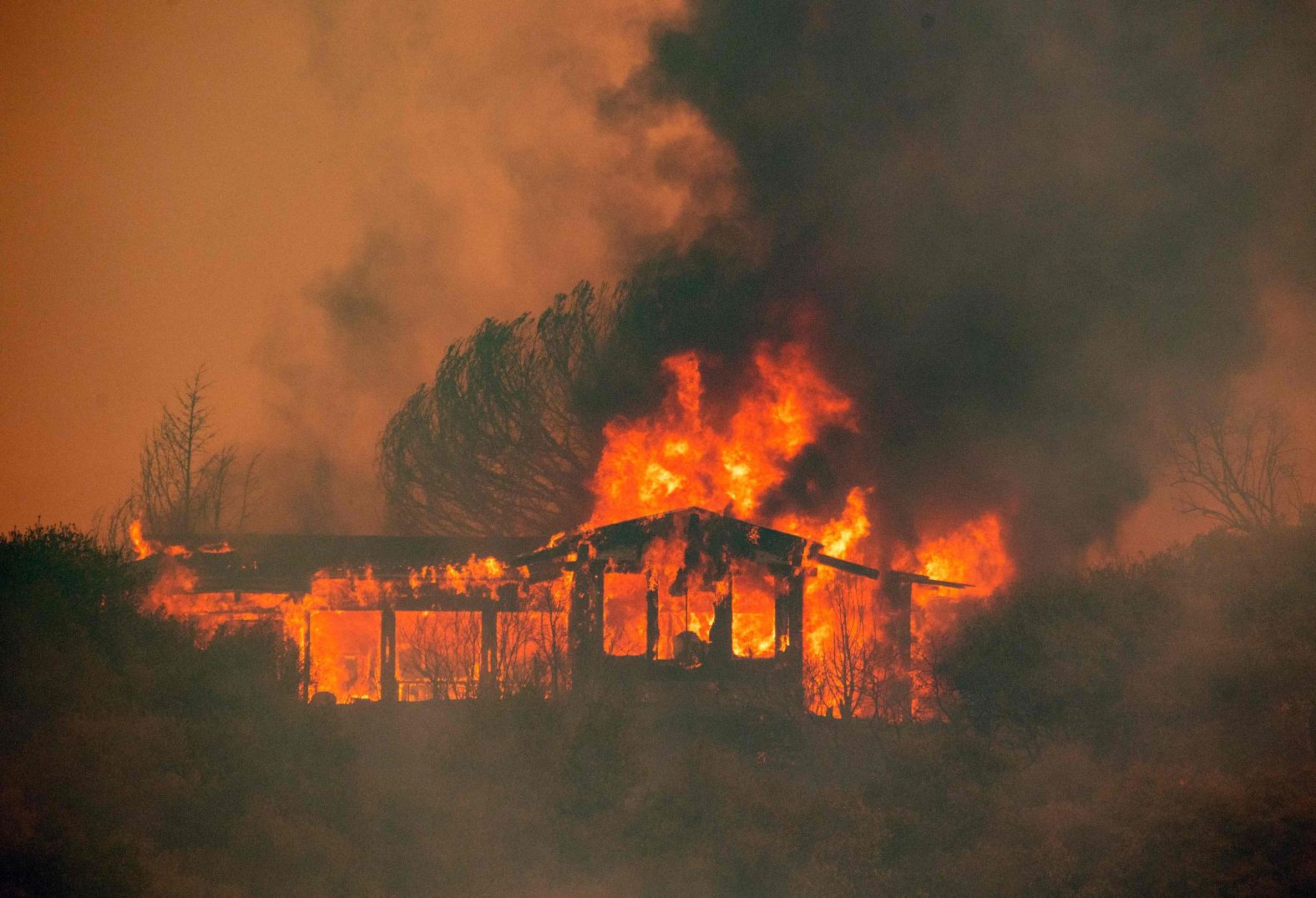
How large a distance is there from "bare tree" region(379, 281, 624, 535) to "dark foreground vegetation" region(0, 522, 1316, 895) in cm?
1779

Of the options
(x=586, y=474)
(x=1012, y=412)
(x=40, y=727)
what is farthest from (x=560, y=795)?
(x=1012, y=412)

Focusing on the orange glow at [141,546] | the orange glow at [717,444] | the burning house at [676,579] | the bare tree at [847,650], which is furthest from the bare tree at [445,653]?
the bare tree at [847,650]

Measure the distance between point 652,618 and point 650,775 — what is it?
21.0 feet

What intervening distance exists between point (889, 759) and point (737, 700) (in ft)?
14.5

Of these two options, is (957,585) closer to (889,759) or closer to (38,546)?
(889,759)

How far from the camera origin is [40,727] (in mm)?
17453

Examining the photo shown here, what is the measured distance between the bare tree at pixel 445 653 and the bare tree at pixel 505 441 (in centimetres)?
380

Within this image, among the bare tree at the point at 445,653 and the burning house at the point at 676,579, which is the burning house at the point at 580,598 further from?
the bare tree at the point at 445,653

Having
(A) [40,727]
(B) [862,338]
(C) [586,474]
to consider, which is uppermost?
(B) [862,338]

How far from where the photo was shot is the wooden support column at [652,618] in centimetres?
2848

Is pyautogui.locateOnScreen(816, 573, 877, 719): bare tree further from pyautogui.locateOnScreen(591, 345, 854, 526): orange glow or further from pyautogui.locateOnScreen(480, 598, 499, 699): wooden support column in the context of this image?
pyautogui.locateOnScreen(480, 598, 499, 699): wooden support column

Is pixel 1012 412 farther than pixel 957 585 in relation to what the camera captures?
Yes

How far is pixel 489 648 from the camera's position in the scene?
31.2m

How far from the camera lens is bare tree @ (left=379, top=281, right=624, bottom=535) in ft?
143
